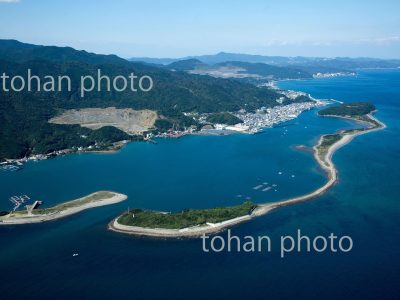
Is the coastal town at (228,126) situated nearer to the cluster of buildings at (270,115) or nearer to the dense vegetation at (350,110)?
the cluster of buildings at (270,115)

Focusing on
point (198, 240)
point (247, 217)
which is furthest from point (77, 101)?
point (198, 240)

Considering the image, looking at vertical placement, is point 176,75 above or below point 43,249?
above

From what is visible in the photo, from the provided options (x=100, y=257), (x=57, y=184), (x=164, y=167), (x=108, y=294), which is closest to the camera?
(x=108, y=294)

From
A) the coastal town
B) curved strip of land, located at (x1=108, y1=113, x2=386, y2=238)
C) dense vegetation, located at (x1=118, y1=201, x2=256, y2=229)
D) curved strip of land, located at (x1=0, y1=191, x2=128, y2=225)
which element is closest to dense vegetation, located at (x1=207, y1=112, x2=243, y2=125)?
the coastal town

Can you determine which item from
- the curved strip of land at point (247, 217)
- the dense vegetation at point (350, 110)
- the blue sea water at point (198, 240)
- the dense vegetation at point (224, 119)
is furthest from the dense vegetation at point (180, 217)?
the dense vegetation at point (350, 110)

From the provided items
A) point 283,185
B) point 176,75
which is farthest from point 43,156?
point 176,75

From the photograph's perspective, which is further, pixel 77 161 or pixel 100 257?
pixel 77 161

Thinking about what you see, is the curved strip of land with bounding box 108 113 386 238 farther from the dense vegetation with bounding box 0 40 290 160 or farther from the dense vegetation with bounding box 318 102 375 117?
the dense vegetation with bounding box 318 102 375 117

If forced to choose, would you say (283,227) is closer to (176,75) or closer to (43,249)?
(43,249)
